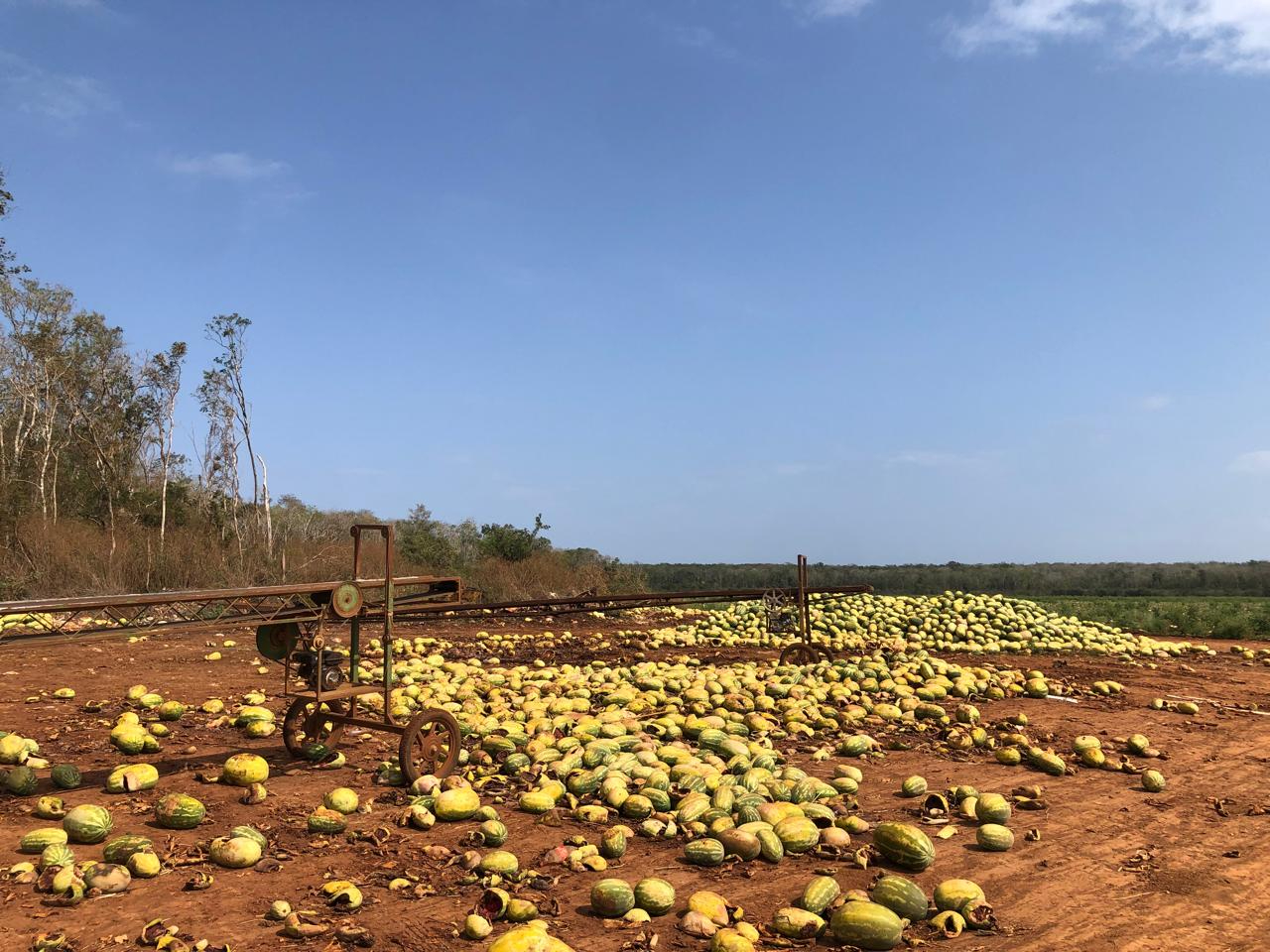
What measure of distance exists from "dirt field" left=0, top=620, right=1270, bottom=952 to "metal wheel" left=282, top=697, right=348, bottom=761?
188 millimetres

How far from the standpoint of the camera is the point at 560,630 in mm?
17500

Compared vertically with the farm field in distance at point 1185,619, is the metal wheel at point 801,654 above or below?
above

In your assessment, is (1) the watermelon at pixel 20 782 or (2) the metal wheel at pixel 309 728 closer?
(1) the watermelon at pixel 20 782

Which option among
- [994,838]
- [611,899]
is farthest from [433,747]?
[994,838]

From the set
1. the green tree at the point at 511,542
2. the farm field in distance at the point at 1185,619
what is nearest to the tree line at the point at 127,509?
the green tree at the point at 511,542

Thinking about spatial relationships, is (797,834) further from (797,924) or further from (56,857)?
(56,857)

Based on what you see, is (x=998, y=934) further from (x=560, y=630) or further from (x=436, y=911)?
(x=560, y=630)

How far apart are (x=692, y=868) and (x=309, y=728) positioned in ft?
10.8

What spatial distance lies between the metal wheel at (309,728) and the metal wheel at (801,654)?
254 inches

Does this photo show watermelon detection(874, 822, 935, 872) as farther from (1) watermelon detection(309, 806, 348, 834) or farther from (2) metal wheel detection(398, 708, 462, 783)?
(1) watermelon detection(309, 806, 348, 834)

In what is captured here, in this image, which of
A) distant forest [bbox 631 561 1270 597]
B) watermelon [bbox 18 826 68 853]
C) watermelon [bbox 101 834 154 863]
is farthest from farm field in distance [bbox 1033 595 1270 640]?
watermelon [bbox 18 826 68 853]

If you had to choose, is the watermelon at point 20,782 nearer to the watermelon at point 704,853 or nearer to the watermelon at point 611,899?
the watermelon at point 611,899

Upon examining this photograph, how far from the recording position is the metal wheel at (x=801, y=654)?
36.2ft

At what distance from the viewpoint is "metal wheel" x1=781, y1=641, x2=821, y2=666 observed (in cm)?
1103
